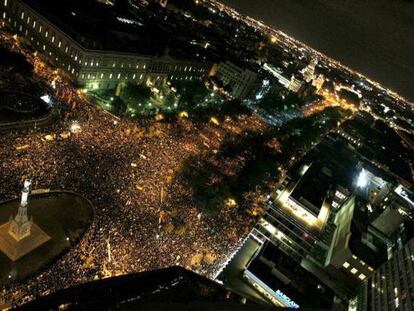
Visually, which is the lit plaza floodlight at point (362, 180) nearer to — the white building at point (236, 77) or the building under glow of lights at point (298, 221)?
the building under glow of lights at point (298, 221)

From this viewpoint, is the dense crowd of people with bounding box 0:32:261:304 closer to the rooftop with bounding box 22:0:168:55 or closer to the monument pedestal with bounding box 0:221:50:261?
the monument pedestal with bounding box 0:221:50:261

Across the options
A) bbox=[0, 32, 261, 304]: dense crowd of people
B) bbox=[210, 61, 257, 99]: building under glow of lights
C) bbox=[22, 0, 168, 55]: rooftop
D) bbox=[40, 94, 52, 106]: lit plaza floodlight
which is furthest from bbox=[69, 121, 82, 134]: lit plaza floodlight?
bbox=[210, 61, 257, 99]: building under glow of lights

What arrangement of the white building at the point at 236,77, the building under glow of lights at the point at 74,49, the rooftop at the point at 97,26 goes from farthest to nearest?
1. the white building at the point at 236,77
2. the rooftop at the point at 97,26
3. the building under glow of lights at the point at 74,49

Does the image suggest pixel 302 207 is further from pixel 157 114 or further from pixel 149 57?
pixel 149 57

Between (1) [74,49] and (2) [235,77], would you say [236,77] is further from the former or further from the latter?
(1) [74,49]

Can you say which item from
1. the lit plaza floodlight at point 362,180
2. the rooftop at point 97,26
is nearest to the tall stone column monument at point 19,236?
the rooftop at point 97,26

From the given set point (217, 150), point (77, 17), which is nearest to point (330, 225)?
point (217, 150)
